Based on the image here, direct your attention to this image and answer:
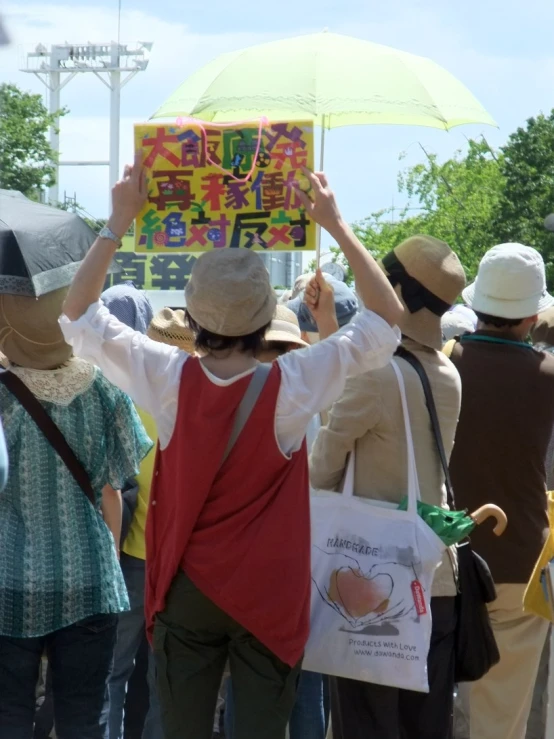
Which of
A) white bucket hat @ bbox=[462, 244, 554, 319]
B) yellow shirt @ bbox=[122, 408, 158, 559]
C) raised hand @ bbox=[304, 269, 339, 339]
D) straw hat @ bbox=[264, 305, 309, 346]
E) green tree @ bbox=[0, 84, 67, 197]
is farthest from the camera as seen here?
green tree @ bbox=[0, 84, 67, 197]

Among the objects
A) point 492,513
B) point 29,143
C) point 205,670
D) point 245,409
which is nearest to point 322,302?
point 245,409

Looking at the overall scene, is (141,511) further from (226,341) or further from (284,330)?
(226,341)

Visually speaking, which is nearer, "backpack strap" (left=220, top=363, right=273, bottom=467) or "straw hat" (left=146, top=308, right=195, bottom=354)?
"backpack strap" (left=220, top=363, right=273, bottom=467)

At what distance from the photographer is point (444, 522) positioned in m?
3.14

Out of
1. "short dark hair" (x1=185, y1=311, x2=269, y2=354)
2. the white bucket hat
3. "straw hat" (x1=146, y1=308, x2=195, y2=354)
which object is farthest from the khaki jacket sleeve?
"straw hat" (x1=146, y1=308, x2=195, y2=354)

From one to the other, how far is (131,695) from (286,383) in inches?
106

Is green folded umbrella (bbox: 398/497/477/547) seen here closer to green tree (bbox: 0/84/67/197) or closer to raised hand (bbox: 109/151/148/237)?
raised hand (bbox: 109/151/148/237)

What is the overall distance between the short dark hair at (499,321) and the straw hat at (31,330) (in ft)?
5.36

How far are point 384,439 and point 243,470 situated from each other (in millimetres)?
633

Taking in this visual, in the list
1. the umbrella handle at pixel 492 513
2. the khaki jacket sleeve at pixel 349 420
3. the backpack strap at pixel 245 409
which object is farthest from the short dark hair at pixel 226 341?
the umbrella handle at pixel 492 513

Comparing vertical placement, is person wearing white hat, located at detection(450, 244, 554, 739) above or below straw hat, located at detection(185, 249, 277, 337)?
below

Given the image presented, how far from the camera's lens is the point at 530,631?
13.4 feet

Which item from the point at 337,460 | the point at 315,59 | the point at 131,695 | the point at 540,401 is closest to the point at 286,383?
the point at 337,460

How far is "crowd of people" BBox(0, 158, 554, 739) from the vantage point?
277 cm
